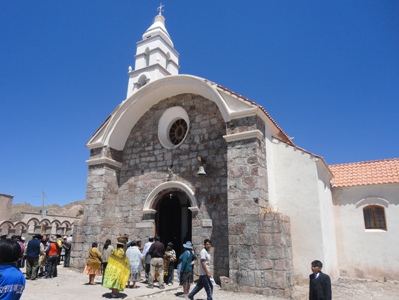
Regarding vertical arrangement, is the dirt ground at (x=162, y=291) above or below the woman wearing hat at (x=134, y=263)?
below

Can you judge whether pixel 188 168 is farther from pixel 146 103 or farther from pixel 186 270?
pixel 186 270

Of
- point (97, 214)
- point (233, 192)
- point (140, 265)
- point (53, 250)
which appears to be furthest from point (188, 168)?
point (53, 250)

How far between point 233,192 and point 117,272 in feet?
11.3

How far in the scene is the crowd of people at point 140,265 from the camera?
21.9ft

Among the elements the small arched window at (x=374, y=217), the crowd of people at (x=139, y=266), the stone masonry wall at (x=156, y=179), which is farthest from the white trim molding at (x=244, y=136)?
the small arched window at (x=374, y=217)

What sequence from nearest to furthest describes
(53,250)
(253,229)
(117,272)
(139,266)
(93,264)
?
1. (117,272)
2. (253,229)
3. (139,266)
4. (93,264)
5. (53,250)

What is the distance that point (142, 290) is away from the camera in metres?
7.60

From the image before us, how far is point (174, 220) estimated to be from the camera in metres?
11.4

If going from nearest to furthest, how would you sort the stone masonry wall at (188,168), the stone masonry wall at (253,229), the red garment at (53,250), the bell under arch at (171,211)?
the stone masonry wall at (253,229) < the stone masonry wall at (188,168) < the red garment at (53,250) < the bell under arch at (171,211)

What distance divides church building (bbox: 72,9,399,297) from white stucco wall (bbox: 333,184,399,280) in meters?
0.03

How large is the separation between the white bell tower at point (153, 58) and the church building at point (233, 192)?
8.48 metres

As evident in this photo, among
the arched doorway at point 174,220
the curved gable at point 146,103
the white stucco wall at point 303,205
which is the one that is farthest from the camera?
the arched doorway at point 174,220

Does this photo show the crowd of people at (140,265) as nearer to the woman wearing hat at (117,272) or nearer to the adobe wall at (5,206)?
the woman wearing hat at (117,272)

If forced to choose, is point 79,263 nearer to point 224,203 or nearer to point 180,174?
point 180,174
